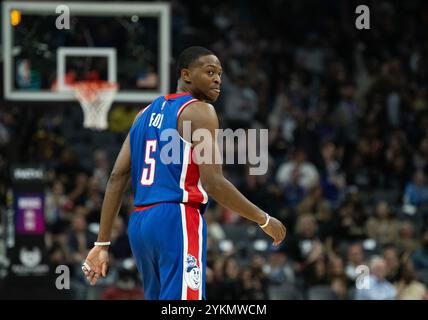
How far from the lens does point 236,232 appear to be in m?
14.6

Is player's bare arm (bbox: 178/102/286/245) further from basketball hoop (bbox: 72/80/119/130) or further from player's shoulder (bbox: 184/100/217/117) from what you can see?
basketball hoop (bbox: 72/80/119/130)

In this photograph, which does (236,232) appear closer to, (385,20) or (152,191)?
(385,20)

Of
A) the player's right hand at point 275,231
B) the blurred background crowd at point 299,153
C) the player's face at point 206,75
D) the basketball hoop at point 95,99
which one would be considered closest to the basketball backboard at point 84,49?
the basketball hoop at point 95,99

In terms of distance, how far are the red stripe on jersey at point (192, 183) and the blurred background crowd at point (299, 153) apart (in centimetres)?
613

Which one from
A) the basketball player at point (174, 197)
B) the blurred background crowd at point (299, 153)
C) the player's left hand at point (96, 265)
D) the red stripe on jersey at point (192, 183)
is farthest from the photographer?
the blurred background crowd at point (299, 153)

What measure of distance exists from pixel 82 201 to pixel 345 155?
4896 mm

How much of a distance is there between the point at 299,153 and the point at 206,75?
10.1m

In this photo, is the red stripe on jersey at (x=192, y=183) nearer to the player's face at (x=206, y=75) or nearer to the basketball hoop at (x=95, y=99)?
the player's face at (x=206, y=75)

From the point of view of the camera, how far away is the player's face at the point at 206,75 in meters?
5.80

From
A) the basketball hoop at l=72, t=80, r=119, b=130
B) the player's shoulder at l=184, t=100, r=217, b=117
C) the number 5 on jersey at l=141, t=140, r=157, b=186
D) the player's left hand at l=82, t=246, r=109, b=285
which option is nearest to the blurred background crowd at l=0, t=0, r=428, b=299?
the basketball hoop at l=72, t=80, r=119, b=130

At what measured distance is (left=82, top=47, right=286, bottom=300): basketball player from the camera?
18.1 feet

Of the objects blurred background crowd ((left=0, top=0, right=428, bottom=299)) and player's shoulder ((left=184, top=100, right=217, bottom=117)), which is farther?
blurred background crowd ((left=0, top=0, right=428, bottom=299))

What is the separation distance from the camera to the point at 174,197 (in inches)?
220

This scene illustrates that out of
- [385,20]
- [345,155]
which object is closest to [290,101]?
[345,155]
